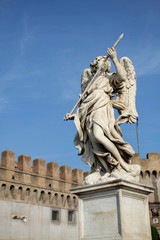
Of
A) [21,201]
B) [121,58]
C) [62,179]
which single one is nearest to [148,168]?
[62,179]

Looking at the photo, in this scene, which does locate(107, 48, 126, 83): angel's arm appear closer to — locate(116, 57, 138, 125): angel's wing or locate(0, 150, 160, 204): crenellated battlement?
locate(116, 57, 138, 125): angel's wing

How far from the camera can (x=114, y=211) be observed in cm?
412

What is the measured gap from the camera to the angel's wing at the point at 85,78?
17.5 feet

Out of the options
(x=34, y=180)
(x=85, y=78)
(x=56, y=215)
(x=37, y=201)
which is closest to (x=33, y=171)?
(x=34, y=180)

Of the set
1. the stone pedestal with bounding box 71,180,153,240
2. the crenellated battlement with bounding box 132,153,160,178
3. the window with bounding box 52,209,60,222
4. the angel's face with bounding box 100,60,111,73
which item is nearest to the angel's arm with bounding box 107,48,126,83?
the angel's face with bounding box 100,60,111,73

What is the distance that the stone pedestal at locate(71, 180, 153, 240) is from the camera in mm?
4051

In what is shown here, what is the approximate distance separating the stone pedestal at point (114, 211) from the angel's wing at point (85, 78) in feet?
5.62

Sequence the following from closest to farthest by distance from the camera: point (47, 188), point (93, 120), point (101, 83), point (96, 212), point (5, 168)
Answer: point (96, 212) < point (93, 120) < point (101, 83) < point (5, 168) < point (47, 188)

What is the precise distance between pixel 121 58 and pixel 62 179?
2228 centimetres

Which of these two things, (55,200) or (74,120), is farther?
(55,200)

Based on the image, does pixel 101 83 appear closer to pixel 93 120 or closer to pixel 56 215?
pixel 93 120

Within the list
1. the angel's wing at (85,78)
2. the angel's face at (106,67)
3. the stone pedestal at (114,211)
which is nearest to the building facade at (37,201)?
the angel's wing at (85,78)

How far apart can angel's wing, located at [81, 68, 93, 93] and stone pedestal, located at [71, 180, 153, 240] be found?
171 centimetres

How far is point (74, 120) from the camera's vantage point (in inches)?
193
